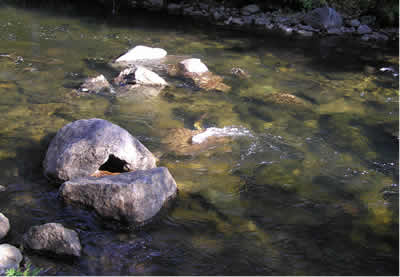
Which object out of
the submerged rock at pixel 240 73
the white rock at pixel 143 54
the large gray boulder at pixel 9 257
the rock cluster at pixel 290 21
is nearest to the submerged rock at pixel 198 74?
the submerged rock at pixel 240 73

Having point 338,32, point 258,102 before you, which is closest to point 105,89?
point 258,102

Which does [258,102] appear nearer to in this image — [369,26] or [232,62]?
[232,62]

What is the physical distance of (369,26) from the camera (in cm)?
1298

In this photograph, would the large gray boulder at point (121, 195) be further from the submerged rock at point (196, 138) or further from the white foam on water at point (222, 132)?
the white foam on water at point (222, 132)

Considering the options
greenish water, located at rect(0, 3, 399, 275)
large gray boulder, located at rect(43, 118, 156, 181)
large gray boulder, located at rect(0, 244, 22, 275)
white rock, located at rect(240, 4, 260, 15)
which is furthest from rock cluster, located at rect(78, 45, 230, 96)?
white rock, located at rect(240, 4, 260, 15)

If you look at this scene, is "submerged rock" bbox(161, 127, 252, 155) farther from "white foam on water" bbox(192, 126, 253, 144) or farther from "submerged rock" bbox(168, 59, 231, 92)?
"submerged rock" bbox(168, 59, 231, 92)

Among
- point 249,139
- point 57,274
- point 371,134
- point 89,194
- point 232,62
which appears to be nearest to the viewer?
point 57,274

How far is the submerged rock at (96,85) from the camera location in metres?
6.67

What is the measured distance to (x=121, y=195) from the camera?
369 cm

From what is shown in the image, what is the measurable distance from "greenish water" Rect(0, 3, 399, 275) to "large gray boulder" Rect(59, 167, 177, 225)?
122 millimetres

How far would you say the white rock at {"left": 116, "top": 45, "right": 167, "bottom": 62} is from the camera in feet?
27.4

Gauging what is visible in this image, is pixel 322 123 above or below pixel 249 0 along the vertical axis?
below

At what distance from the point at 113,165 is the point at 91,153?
0.38 metres

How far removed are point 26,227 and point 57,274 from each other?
751mm
